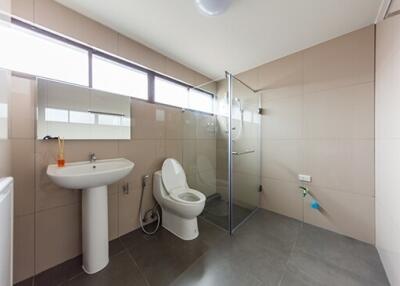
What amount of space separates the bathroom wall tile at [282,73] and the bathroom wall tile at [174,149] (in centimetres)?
150

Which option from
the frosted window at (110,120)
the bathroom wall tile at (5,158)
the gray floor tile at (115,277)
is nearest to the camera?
the bathroom wall tile at (5,158)

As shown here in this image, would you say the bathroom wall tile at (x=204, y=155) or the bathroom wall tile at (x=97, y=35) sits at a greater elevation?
the bathroom wall tile at (x=97, y=35)

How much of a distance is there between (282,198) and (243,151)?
861mm

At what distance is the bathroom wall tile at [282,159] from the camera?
2.06 meters

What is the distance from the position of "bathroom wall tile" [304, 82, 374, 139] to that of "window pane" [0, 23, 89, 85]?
251cm

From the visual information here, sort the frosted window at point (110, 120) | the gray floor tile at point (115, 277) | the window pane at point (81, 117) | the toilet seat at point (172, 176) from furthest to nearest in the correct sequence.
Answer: the toilet seat at point (172, 176), the frosted window at point (110, 120), the window pane at point (81, 117), the gray floor tile at point (115, 277)

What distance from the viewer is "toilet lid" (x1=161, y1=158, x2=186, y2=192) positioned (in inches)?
76.2

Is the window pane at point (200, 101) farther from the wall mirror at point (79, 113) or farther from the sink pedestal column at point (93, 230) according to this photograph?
the sink pedestal column at point (93, 230)

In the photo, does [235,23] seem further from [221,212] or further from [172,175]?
[221,212]

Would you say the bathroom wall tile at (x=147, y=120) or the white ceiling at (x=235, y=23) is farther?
the bathroom wall tile at (x=147, y=120)

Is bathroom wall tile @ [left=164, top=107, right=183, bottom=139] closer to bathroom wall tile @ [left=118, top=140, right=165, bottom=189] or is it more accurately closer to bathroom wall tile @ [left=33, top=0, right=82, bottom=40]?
bathroom wall tile @ [left=118, top=140, right=165, bottom=189]

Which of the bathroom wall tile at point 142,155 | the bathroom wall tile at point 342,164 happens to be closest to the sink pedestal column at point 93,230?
the bathroom wall tile at point 142,155

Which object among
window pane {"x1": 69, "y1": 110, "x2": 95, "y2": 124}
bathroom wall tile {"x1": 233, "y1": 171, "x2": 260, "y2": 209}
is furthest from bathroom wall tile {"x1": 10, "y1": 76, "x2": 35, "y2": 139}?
bathroom wall tile {"x1": 233, "y1": 171, "x2": 260, "y2": 209}

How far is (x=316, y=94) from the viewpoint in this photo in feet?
6.24
